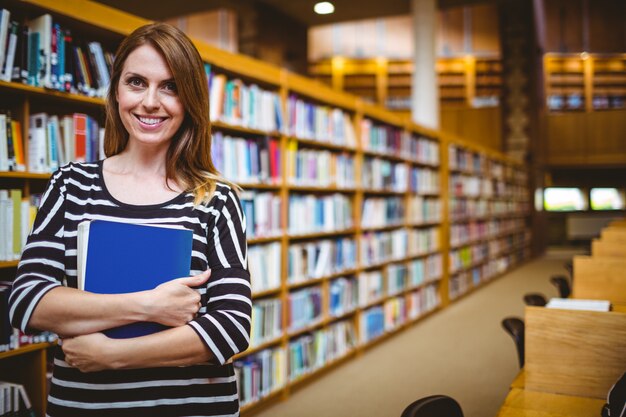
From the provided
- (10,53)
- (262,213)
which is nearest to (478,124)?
(262,213)

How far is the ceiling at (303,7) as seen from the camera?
838cm

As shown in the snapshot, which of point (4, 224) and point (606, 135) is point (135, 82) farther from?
point (606, 135)

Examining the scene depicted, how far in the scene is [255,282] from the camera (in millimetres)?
3471

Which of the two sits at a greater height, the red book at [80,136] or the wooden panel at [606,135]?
the wooden panel at [606,135]

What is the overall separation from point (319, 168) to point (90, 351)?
3.35m

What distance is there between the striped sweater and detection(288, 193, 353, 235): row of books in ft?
8.99

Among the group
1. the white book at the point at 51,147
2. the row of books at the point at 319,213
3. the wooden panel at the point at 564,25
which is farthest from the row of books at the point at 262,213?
the wooden panel at the point at 564,25

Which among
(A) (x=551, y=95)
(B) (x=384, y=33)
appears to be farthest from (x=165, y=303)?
(A) (x=551, y=95)

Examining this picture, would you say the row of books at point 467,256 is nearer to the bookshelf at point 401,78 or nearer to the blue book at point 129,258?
the bookshelf at point 401,78

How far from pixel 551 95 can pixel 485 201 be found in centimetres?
683

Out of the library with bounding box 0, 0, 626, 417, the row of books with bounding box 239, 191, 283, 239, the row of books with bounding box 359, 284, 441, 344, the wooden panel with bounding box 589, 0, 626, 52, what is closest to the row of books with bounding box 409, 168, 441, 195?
the library with bounding box 0, 0, 626, 417

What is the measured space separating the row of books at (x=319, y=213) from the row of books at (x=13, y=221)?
1947 mm

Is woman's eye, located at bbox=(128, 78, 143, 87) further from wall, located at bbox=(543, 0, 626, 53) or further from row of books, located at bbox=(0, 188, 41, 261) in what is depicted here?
wall, located at bbox=(543, 0, 626, 53)

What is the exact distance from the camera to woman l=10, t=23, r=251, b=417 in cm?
104
